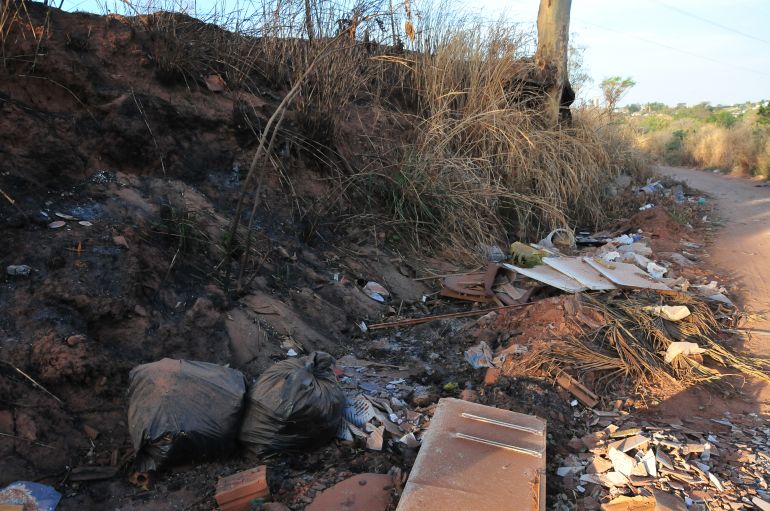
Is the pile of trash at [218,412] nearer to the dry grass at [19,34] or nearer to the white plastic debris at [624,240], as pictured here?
the dry grass at [19,34]

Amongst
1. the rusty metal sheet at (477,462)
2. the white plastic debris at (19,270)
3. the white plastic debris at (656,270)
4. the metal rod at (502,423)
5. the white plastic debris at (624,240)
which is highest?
the white plastic debris at (19,270)

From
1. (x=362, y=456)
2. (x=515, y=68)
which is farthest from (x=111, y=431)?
(x=515, y=68)

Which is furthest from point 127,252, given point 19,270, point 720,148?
point 720,148

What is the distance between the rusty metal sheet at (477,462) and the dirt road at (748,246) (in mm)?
2251

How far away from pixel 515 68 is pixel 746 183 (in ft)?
24.8

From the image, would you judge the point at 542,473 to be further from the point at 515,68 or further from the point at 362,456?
the point at 515,68

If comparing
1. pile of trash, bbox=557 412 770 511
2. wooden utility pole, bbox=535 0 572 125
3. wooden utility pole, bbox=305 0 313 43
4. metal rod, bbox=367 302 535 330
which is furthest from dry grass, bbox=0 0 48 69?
wooden utility pole, bbox=535 0 572 125

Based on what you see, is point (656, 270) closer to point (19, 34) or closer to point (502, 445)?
point (502, 445)

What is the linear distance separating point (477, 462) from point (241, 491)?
0.91 metres

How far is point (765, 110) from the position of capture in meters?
15.5

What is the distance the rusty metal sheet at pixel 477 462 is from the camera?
2.03 m

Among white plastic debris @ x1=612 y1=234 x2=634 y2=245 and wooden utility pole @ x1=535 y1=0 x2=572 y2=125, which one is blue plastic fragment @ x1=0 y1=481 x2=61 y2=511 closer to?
white plastic debris @ x1=612 y1=234 x2=634 y2=245

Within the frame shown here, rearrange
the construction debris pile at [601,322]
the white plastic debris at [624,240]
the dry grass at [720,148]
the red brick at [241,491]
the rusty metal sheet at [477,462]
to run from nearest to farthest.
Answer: the rusty metal sheet at [477,462], the red brick at [241,491], the construction debris pile at [601,322], the white plastic debris at [624,240], the dry grass at [720,148]

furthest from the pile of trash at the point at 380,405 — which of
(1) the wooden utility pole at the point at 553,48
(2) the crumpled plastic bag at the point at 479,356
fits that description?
(1) the wooden utility pole at the point at 553,48
